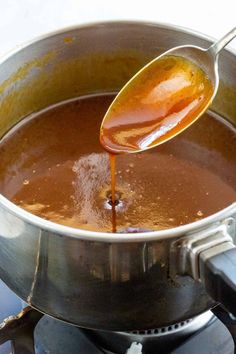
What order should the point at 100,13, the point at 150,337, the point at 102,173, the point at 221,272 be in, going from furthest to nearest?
the point at 100,13
the point at 102,173
the point at 150,337
the point at 221,272

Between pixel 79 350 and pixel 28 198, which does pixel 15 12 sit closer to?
pixel 28 198

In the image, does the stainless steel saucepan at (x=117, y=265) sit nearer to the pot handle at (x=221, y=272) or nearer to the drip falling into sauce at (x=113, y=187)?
the pot handle at (x=221, y=272)

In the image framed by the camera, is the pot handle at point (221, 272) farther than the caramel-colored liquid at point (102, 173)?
No

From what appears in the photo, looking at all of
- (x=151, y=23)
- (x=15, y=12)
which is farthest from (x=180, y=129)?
(x=15, y=12)

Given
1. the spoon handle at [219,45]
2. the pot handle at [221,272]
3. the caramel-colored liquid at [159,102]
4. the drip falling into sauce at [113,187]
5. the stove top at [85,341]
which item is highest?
the spoon handle at [219,45]

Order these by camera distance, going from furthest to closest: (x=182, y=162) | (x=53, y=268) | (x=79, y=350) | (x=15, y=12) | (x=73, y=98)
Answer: (x=15, y=12)
(x=73, y=98)
(x=182, y=162)
(x=79, y=350)
(x=53, y=268)

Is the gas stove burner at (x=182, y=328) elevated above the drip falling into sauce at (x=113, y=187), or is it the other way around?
the drip falling into sauce at (x=113, y=187)

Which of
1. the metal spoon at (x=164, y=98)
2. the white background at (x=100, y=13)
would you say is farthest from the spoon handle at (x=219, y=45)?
the white background at (x=100, y=13)

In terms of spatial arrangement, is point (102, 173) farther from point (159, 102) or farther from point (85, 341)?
point (85, 341)

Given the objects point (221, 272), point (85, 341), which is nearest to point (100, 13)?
point (85, 341)
